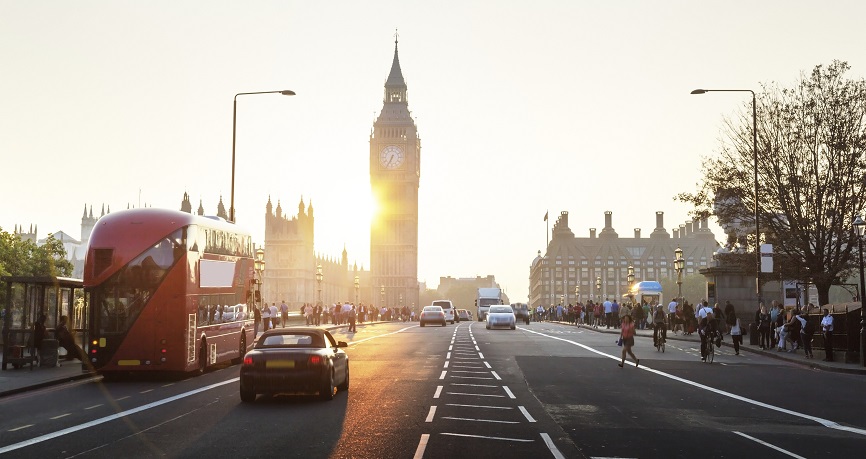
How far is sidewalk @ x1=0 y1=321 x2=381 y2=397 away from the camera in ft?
65.8

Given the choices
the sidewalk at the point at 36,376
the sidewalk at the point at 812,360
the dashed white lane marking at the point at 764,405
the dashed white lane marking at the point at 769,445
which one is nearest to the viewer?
the dashed white lane marking at the point at 769,445

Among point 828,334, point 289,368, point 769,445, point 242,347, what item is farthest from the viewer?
point 828,334

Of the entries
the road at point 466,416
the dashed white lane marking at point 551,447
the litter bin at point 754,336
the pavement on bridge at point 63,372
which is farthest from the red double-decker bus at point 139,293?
the litter bin at point 754,336

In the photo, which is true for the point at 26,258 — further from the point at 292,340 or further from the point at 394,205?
the point at 394,205

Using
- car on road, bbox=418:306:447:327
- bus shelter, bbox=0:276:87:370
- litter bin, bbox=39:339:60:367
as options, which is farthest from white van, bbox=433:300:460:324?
litter bin, bbox=39:339:60:367

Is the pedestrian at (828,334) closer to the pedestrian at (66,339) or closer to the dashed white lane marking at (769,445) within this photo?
the dashed white lane marking at (769,445)

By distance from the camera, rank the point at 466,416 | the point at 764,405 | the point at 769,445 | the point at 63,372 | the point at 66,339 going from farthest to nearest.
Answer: the point at 66,339 < the point at 63,372 < the point at 764,405 < the point at 466,416 < the point at 769,445

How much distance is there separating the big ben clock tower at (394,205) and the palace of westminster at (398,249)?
0.19 metres

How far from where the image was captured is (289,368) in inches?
655

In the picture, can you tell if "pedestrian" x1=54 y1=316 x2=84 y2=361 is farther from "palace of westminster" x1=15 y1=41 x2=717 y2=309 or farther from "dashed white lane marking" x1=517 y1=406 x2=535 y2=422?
"palace of westminster" x1=15 y1=41 x2=717 y2=309

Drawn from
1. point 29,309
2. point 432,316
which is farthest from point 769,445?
point 432,316

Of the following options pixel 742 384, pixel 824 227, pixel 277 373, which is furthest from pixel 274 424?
pixel 824 227

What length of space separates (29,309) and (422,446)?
1900 cm

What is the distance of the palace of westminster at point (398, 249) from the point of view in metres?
166
